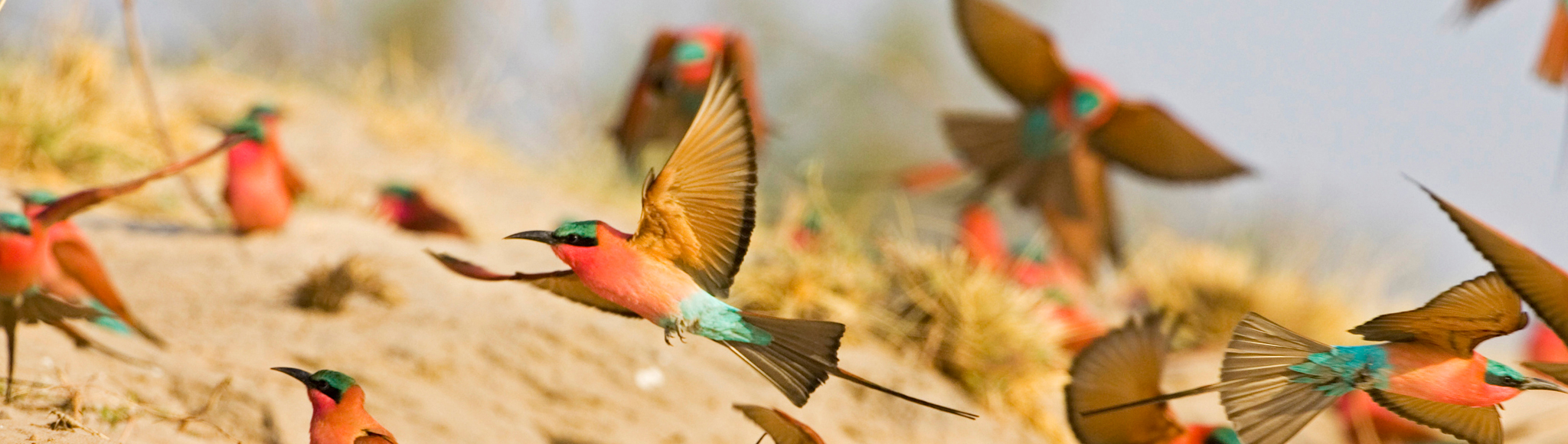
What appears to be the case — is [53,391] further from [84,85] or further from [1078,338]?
[84,85]

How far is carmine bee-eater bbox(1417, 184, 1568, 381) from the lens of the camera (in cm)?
144

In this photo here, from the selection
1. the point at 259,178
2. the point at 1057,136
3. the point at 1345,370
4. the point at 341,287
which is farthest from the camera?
the point at 1057,136

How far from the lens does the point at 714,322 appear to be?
1.45m

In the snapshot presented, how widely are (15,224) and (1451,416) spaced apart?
84.1 inches

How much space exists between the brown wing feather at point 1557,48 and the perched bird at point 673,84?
1.89 metres

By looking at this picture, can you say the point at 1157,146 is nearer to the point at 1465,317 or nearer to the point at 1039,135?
the point at 1039,135

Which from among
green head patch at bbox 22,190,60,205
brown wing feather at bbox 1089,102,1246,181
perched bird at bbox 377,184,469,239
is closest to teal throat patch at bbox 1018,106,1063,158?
brown wing feather at bbox 1089,102,1246,181

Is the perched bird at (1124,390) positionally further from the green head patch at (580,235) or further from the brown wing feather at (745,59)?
the brown wing feather at (745,59)

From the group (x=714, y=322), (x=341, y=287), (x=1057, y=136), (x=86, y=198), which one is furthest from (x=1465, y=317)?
(x=341, y=287)

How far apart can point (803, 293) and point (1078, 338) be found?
918 millimetres

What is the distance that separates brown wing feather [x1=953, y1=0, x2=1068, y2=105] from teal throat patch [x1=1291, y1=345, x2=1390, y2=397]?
1.87 meters

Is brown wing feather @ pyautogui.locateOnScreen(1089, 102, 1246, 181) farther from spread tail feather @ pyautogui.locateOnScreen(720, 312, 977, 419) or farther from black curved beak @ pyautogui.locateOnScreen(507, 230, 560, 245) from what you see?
black curved beak @ pyautogui.locateOnScreen(507, 230, 560, 245)

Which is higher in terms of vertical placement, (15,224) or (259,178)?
(259,178)

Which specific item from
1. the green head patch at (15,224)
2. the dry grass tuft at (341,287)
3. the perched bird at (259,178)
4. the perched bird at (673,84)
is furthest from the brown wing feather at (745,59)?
the green head patch at (15,224)
